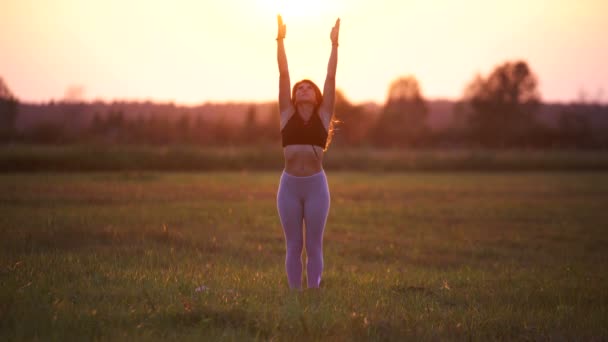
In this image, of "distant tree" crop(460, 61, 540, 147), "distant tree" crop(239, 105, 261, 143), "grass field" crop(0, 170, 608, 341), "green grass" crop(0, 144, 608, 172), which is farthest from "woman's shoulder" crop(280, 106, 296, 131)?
"distant tree" crop(460, 61, 540, 147)

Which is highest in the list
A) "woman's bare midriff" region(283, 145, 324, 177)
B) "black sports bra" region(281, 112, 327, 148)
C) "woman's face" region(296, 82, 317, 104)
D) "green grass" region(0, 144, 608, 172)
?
"woman's face" region(296, 82, 317, 104)

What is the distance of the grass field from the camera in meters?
5.59

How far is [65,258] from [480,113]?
7673 cm

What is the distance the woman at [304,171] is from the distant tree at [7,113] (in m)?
31.7

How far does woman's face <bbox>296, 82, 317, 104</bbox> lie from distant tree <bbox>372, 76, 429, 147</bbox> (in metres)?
65.3

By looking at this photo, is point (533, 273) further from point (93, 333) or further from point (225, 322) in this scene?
point (93, 333)

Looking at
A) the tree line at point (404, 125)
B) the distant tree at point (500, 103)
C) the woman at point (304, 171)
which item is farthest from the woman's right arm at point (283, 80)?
the distant tree at point (500, 103)

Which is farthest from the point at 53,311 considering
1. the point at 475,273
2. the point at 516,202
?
the point at 516,202

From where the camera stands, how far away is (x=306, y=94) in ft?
22.6

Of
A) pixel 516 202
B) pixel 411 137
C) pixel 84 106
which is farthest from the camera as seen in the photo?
pixel 411 137

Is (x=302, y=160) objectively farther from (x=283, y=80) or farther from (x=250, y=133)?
(x=250, y=133)

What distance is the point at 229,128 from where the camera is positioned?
211ft

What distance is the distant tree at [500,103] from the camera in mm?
77688

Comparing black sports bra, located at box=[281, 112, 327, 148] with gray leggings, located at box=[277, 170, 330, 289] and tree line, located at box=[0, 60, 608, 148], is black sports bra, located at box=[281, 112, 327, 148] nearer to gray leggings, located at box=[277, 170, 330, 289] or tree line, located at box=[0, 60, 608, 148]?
gray leggings, located at box=[277, 170, 330, 289]
